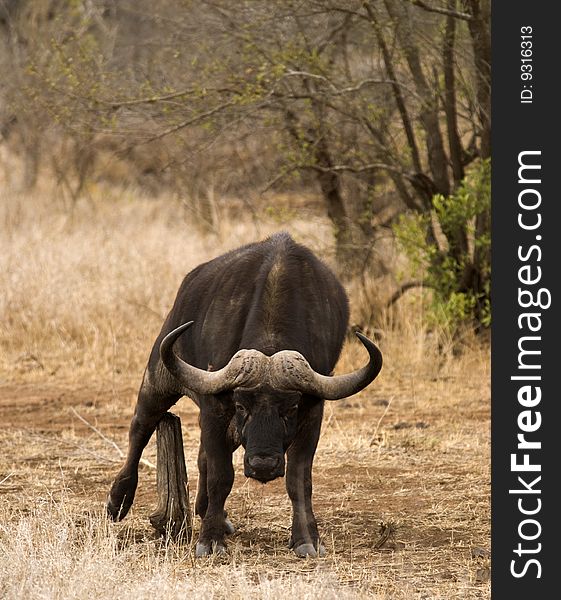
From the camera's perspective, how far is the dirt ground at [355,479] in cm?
634

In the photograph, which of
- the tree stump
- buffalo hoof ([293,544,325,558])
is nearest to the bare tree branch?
the tree stump

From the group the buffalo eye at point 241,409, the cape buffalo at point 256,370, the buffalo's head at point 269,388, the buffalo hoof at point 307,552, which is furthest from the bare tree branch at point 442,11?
the buffalo hoof at point 307,552

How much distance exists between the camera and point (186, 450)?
31.4 ft

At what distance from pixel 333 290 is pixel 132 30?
2315 centimetres

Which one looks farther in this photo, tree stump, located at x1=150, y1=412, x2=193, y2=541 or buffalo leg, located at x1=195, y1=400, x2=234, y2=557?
tree stump, located at x1=150, y1=412, x2=193, y2=541

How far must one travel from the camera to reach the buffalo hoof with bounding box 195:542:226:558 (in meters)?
6.43

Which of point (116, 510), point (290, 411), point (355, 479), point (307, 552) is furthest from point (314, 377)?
point (355, 479)

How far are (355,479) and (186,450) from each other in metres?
1.67

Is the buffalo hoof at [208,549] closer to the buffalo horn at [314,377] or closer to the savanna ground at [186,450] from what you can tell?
the savanna ground at [186,450]

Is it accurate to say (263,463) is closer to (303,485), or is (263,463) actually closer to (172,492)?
(303,485)

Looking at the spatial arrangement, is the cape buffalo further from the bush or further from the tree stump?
the bush

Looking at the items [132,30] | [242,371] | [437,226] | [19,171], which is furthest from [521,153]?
[132,30]

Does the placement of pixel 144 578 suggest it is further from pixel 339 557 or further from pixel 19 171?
pixel 19 171

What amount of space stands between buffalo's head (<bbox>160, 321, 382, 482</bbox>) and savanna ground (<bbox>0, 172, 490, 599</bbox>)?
653mm
